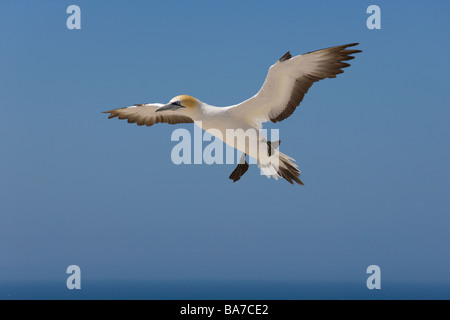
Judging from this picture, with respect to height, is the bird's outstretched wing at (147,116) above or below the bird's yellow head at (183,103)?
above

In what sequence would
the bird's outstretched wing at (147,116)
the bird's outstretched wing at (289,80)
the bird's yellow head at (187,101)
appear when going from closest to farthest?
the bird's outstretched wing at (289,80), the bird's yellow head at (187,101), the bird's outstretched wing at (147,116)

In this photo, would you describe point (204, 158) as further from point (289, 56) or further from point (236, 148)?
point (289, 56)

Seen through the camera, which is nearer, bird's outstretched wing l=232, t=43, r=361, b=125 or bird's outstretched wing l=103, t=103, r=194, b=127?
bird's outstretched wing l=232, t=43, r=361, b=125

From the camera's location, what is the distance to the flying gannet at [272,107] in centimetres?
564

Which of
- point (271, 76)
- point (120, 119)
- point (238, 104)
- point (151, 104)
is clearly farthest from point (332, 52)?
point (120, 119)

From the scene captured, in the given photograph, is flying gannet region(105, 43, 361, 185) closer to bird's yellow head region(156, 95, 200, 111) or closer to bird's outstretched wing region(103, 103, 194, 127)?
bird's yellow head region(156, 95, 200, 111)

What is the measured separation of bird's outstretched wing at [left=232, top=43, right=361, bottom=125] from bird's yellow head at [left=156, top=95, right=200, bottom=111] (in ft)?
1.50

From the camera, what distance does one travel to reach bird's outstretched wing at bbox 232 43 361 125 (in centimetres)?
559

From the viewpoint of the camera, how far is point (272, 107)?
243 inches

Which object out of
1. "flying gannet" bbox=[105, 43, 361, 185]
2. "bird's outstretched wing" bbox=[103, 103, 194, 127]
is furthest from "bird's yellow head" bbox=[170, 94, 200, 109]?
"bird's outstretched wing" bbox=[103, 103, 194, 127]

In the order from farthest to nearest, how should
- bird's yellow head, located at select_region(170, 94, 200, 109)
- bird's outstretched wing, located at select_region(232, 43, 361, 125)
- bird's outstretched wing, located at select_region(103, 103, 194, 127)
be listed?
bird's outstretched wing, located at select_region(103, 103, 194, 127), bird's yellow head, located at select_region(170, 94, 200, 109), bird's outstretched wing, located at select_region(232, 43, 361, 125)

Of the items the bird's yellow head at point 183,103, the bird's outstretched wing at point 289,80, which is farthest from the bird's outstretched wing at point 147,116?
the bird's outstretched wing at point 289,80

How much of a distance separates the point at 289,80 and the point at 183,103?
124cm

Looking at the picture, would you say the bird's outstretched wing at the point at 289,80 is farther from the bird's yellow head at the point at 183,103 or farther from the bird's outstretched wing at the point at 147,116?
the bird's outstretched wing at the point at 147,116
